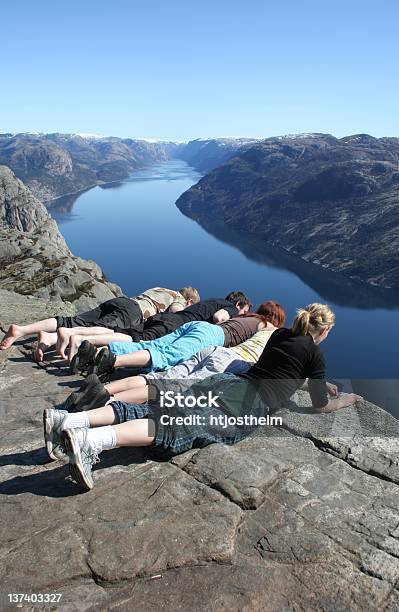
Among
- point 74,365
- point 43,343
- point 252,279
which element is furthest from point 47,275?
point 252,279

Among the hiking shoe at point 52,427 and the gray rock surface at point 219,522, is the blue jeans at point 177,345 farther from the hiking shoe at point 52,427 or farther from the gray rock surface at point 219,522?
the hiking shoe at point 52,427

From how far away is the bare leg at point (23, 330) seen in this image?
9.45m

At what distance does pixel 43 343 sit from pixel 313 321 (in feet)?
17.4

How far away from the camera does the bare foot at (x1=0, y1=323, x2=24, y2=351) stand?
9.44m

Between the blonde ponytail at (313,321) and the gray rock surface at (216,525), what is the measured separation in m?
1.43

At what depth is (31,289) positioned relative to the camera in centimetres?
2406

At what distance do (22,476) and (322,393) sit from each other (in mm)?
3908

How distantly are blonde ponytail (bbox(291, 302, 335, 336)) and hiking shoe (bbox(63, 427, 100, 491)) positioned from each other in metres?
3.00

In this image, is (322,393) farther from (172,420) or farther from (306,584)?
(306,584)

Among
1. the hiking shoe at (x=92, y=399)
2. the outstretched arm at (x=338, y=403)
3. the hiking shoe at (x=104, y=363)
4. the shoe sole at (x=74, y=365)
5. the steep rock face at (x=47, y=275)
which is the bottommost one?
the steep rock face at (x=47, y=275)

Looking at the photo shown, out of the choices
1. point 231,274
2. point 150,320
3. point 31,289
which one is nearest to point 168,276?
point 231,274

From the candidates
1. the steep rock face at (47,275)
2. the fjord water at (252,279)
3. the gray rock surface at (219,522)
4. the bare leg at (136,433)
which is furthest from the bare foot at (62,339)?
the fjord water at (252,279)

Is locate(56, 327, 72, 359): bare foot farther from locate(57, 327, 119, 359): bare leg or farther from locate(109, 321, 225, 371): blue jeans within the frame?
locate(109, 321, 225, 371): blue jeans

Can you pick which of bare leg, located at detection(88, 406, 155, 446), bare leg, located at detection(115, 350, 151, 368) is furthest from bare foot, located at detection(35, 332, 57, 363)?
bare leg, located at detection(88, 406, 155, 446)
